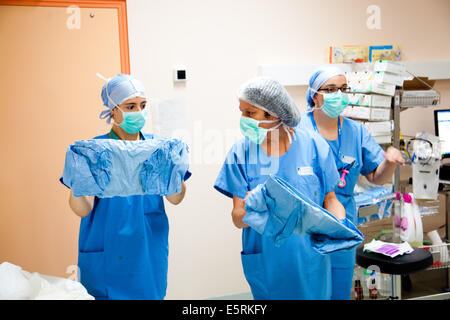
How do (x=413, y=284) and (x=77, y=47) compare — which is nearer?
(x=77, y=47)

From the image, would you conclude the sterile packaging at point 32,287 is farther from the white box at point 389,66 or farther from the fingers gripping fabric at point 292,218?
the white box at point 389,66

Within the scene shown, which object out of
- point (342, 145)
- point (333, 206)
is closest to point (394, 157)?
point (342, 145)

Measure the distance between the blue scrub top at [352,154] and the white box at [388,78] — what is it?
1.82 feet

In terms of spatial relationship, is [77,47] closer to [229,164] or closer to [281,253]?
[229,164]

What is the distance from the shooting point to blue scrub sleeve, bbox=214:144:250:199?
5.75ft

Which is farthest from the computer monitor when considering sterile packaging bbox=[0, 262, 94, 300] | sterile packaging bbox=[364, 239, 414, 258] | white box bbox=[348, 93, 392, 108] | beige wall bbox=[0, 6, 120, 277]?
sterile packaging bbox=[0, 262, 94, 300]

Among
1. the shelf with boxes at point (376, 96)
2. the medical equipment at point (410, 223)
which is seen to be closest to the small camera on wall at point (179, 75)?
the shelf with boxes at point (376, 96)

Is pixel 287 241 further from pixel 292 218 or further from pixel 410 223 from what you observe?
pixel 410 223

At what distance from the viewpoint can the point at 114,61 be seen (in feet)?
9.58

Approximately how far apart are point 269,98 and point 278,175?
0.31m

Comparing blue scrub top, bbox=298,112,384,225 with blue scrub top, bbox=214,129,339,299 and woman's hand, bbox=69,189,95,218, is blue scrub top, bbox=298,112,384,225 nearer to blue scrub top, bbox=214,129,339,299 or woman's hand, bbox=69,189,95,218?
blue scrub top, bbox=214,129,339,299

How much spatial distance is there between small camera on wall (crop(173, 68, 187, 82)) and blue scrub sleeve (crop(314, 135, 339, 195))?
57.4 inches
